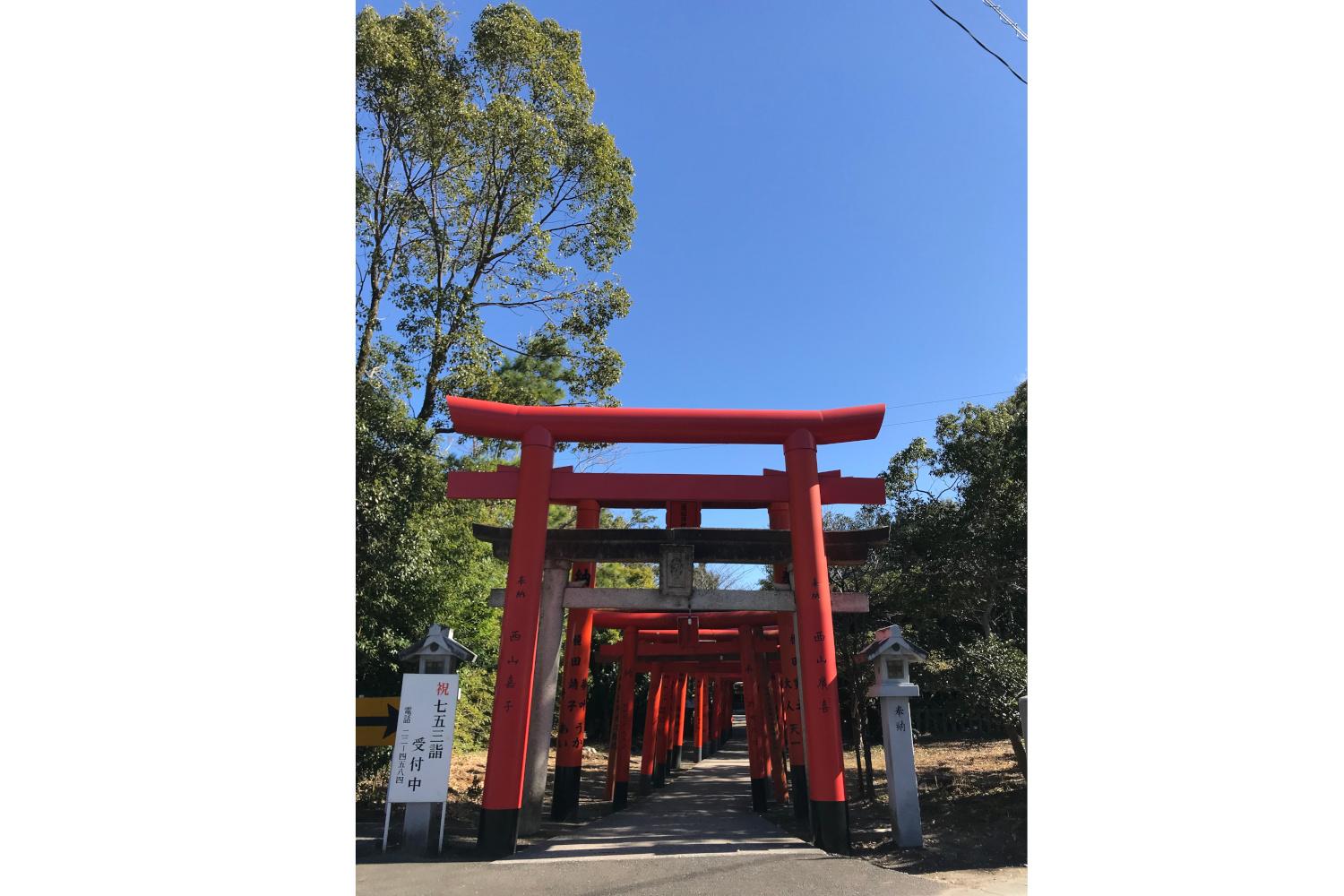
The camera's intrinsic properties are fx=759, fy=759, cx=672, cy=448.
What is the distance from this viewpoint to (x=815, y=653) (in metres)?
8.38

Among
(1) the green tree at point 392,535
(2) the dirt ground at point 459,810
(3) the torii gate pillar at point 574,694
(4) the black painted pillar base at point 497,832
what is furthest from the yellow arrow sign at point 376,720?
(1) the green tree at point 392,535

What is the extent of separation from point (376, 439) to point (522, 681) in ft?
19.5

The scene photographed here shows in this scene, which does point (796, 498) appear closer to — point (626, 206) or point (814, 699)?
point (814, 699)

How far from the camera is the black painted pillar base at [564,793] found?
1223cm

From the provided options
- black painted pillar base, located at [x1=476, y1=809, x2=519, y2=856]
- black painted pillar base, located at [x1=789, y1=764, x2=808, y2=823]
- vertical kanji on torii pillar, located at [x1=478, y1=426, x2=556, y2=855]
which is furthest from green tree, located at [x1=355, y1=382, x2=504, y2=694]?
black painted pillar base, located at [x1=789, y1=764, x2=808, y2=823]

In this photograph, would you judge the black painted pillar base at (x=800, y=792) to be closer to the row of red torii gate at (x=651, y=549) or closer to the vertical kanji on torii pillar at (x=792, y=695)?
the vertical kanji on torii pillar at (x=792, y=695)

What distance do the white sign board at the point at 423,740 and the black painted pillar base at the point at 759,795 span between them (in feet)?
27.3

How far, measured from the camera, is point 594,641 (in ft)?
78.1

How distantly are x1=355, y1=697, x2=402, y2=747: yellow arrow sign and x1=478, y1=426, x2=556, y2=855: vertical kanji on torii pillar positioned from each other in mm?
1560

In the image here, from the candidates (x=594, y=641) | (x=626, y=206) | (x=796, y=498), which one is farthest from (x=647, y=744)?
(x=626, y=206)

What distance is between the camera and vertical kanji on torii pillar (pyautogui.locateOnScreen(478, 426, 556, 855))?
7.66 m

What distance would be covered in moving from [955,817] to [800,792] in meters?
2.29

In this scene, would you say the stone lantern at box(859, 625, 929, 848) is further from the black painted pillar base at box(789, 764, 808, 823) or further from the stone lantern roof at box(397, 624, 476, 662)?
the stone lantern roof at box(397, 624, 476, 662)

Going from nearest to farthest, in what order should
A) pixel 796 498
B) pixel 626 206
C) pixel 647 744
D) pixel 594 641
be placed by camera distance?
pixel 796 498 → pixel 626 206 → pixel 647 744 → pixel 594 641
